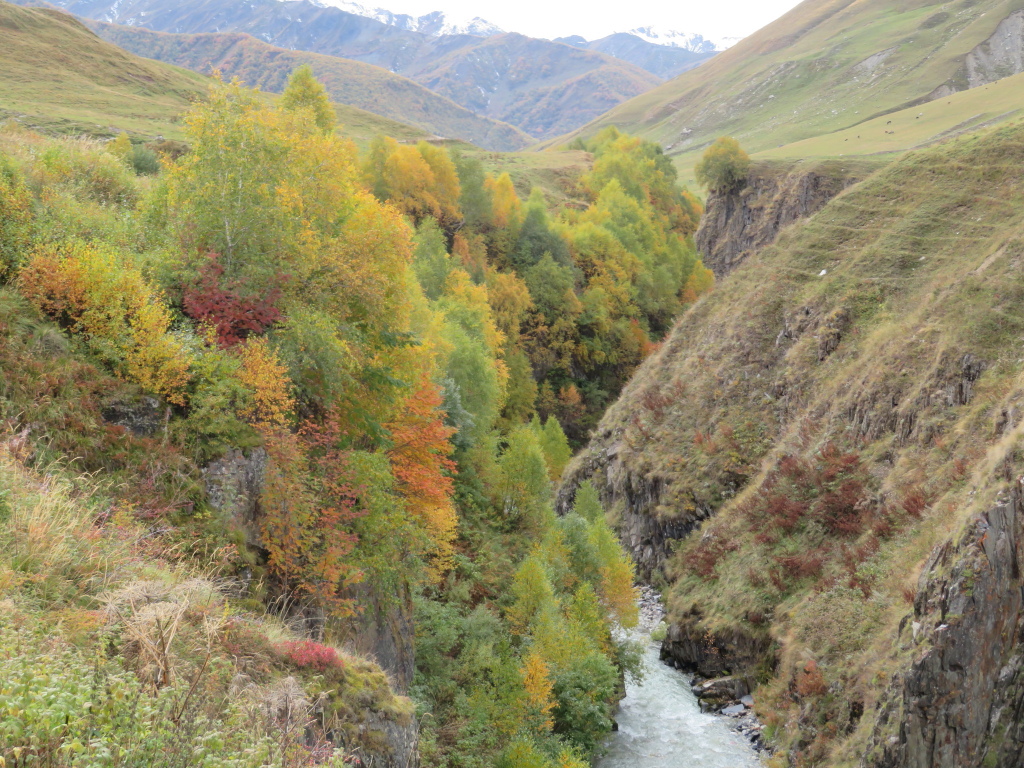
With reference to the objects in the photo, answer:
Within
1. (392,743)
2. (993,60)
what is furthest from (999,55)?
(392,743)

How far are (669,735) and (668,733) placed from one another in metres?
0.16

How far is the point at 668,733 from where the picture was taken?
26391mm

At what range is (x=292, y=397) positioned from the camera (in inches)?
675

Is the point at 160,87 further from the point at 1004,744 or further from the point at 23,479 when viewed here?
the point at 1004,744

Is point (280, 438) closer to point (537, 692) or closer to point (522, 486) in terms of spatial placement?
point (537, 692)

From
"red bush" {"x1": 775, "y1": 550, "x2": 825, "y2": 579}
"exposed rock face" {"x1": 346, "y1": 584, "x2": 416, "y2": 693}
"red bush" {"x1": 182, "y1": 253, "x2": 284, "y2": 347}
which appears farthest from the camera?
"red bush" {"x1": 775, "y1": 550, "x2": 825, "y2": 579}

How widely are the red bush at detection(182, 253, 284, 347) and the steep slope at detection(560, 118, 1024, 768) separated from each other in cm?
1890

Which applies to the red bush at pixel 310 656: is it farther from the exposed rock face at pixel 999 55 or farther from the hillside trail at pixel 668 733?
the exposed rock face at pixel 999 55

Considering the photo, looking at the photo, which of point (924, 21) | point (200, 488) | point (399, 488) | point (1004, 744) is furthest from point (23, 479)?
point (924, 21)

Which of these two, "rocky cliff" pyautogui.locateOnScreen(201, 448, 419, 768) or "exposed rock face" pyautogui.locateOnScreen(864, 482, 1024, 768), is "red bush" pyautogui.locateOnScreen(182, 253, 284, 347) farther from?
"exposed rock face" pyautogui.locateOnScreen(864, 482, 1024, 768)

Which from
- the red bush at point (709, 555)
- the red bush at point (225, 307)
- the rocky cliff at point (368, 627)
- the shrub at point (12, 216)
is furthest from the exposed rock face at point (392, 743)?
the red bush at point (709, 555)

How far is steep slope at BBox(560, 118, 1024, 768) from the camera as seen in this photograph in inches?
706

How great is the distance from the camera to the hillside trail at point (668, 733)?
24.4m

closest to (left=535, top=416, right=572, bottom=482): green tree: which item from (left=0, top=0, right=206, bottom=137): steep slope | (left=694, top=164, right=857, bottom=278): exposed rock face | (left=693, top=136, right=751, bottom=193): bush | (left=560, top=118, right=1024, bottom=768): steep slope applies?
(left=560, top=118, right=1024, bottom=768): steep slope
